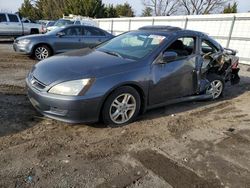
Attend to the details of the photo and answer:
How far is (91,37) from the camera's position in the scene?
1137 centimetres

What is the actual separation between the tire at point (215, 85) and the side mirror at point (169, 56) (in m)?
1.58

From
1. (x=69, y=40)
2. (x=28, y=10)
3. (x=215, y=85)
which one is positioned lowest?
(x=28, y=10)

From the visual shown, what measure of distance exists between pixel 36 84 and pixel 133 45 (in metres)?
1.98

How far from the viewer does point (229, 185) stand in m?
3.12

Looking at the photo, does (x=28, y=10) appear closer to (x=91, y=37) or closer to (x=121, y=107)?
(x=91, y=37)

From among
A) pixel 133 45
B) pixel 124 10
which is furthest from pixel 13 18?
pixel 124 10

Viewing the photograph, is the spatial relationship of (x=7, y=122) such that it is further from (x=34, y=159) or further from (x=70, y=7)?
(x=70, y=7)

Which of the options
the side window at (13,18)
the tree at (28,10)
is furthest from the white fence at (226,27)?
the tree at (28,10)

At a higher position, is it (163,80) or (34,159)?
(163,80)

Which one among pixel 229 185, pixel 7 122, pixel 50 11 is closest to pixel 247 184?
pixel 229 185

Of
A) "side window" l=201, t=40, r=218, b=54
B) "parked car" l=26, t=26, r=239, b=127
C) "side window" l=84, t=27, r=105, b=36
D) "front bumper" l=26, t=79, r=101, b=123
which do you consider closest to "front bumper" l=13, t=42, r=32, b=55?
"side window" l=84, t=27, r=105, b=36

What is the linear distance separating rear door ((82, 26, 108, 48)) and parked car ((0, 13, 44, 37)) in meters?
7.95

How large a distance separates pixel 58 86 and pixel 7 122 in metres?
1.08

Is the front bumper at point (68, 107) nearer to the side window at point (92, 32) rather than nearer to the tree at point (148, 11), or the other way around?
the side window at point (92, 32)
